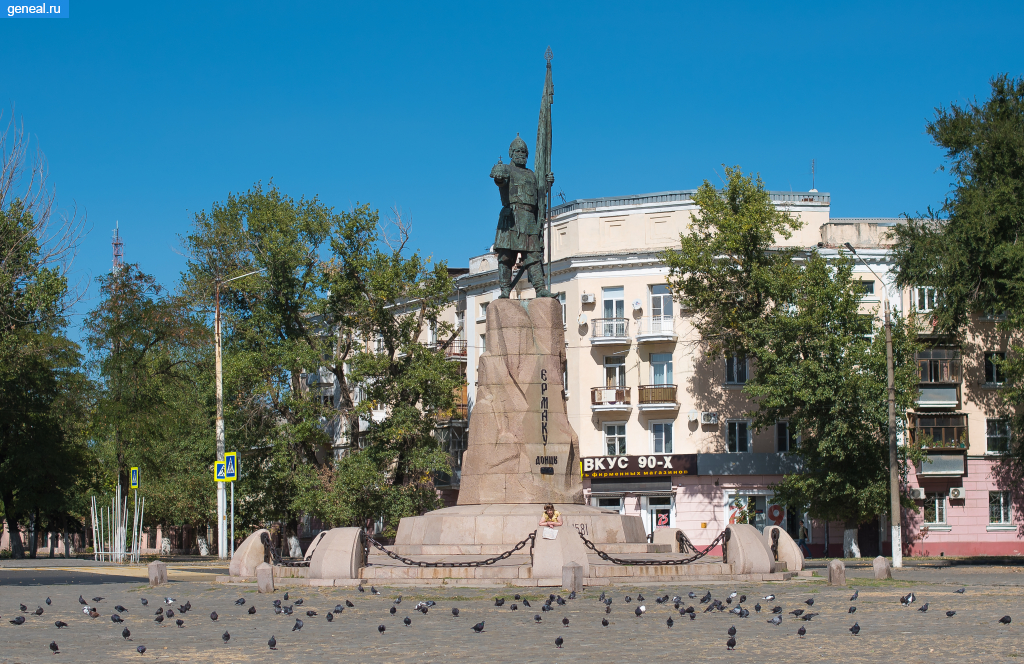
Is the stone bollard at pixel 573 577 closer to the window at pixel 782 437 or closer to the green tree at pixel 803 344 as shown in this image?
the green tree at pixel 803 344

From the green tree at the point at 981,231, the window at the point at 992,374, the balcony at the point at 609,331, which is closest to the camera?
the green tree at the point at 981,231

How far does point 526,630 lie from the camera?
44.8 ft

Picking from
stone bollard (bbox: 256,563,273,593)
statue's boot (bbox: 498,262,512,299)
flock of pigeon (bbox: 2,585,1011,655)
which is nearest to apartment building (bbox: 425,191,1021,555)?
statue's boot (bbox: 498,262,512,299)

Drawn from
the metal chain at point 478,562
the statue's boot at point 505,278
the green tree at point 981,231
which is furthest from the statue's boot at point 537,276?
the green tree at point 981,231

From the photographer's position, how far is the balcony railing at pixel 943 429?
156 ft

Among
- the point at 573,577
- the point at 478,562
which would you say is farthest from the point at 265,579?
the point at 573,577

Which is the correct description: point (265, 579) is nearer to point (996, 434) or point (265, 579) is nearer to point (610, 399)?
point (610, 399)

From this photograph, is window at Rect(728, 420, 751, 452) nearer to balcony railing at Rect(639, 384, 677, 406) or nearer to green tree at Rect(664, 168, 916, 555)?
balcony railing at Rect(639, 384, 677, 406)

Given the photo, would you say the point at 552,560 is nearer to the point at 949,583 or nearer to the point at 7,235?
the point at 949,583

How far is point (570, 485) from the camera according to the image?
2405 centimetres

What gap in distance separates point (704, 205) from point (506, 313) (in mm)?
22443

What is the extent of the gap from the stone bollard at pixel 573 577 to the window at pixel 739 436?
31778 millimetres

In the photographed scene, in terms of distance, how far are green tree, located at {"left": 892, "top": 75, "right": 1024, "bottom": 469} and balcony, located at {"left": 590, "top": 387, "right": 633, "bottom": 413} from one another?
49.3 ft

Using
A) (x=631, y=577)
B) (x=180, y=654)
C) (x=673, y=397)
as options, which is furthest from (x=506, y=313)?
(x=673, y=397)
